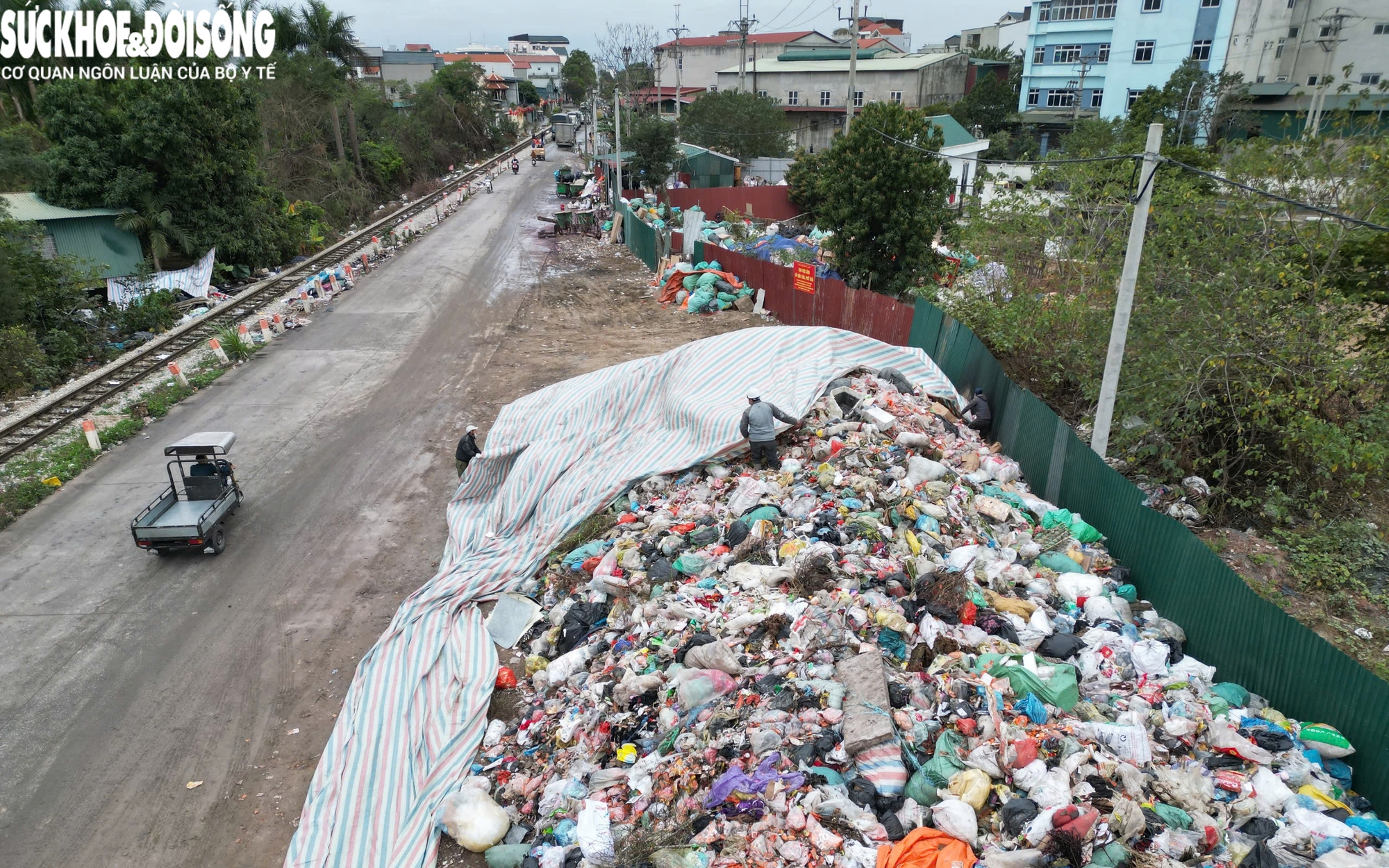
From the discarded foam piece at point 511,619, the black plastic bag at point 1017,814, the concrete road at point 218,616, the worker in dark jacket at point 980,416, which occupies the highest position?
the worker in dark jacket at point 980,416

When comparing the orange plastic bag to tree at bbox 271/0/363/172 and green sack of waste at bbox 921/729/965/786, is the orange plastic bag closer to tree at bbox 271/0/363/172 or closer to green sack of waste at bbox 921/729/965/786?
green sack of waste at bbox 921/729/965/786

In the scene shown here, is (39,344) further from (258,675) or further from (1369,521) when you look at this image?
(1369,521)

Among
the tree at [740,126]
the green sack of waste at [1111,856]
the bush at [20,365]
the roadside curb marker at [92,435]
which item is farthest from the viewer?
the tree at [740,126]

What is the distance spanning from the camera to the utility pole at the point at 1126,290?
24.6ft

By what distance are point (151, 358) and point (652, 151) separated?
68.9 ft

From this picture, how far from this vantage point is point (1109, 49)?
137ft

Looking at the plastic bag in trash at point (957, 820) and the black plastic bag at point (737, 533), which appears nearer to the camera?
the plastic bag in trash at point (957, 820)

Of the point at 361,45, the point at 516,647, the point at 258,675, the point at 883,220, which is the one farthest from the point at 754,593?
the point at 361,45

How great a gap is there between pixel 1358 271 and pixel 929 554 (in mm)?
6254

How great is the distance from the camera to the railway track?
43.2 feet

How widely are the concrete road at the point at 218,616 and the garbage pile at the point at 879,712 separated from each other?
6.40ft

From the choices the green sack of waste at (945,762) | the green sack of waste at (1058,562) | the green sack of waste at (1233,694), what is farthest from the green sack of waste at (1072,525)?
the green sack of waste at (945,762)

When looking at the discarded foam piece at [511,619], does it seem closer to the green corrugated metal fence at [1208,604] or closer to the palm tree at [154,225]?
the green corrugated metal fence at [1208,604]

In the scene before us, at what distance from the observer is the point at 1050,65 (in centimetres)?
4456
